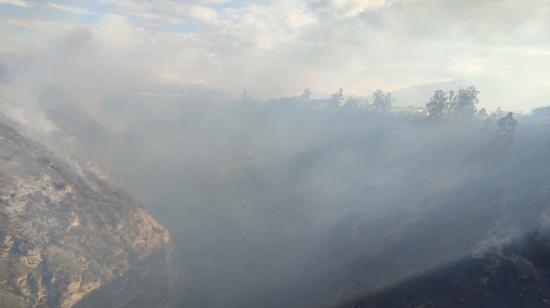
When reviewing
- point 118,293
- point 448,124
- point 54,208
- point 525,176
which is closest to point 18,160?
point 54,208

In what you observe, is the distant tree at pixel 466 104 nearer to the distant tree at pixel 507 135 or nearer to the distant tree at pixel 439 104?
the distant tree at pixel 439 104

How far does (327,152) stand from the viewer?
168250mm

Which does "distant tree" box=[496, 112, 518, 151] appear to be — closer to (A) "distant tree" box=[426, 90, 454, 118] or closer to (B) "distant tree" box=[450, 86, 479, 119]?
(B) "distant tree" box=[450, 86, 479, 119]

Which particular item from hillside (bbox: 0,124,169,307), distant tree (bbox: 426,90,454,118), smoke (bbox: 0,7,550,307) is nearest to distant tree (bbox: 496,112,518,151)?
smoke (bbox: 0,7,550,307)

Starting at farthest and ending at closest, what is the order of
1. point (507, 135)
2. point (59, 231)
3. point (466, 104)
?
point (466, 104) < point (507, 135) < point (59, 231)

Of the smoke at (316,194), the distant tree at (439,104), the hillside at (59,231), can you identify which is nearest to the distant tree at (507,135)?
the smoke at (316,194)

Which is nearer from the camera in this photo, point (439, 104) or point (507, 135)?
point (507, 135)

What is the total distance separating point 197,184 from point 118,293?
7858cm

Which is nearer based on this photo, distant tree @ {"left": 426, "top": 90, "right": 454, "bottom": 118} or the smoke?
the smoke

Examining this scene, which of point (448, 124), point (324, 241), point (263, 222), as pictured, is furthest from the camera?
point (448, 124)

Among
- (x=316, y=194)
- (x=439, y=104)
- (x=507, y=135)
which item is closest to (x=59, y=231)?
(x=316, y=194)

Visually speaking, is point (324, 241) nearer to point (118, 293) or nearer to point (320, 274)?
point (320, 274)

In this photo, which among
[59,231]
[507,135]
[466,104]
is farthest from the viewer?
[466,104]

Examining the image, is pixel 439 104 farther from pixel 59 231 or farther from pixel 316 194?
pixel 59 231
